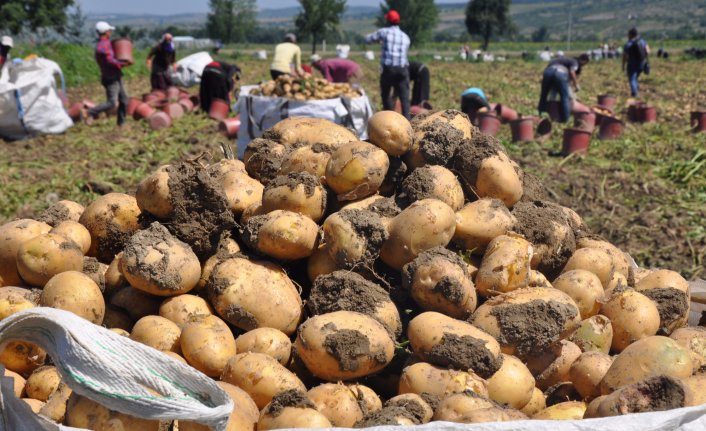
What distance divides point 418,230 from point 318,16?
188 feet

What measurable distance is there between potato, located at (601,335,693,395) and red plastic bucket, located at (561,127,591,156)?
8.32m

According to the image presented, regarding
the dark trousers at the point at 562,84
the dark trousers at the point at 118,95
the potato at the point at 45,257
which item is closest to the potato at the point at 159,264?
the potato at the point at 45,257

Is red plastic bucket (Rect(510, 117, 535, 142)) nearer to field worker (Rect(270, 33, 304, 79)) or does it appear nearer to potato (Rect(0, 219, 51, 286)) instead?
field worker (Rect(270, 33, 304, 79))

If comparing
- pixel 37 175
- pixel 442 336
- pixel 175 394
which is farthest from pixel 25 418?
pixel 37 175

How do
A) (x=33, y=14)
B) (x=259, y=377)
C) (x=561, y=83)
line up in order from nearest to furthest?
(x=259, y=377), (x=561, y=83), (x=33, y=14)

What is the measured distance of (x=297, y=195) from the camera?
3467 millimetres

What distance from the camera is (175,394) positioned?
7.34 feet

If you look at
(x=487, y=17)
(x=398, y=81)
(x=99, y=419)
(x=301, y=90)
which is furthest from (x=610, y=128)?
(x=487, y=17)

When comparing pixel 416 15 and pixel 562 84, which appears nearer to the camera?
pixel 562 84

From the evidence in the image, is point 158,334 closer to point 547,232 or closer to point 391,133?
point 391,133

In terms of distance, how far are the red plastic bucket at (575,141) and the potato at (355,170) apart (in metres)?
7.90

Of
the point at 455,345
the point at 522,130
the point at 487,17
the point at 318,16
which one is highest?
the point at 487,17

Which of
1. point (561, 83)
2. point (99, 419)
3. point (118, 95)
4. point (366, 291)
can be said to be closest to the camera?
point (99, 419)

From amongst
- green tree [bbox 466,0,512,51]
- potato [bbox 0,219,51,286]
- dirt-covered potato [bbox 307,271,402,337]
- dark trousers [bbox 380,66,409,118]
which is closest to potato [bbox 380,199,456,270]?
dirt-covered potato [bbox 307,271,402,337]
